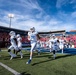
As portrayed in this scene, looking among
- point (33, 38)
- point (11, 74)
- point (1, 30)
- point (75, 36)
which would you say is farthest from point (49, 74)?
point (1, 30)

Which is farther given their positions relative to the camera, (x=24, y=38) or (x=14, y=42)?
(x=24, y=38)

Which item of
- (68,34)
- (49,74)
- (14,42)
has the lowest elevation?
(49,74)

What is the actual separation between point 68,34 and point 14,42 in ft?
49.1

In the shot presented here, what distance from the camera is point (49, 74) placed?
221 inches

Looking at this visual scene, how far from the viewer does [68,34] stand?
78.7ft

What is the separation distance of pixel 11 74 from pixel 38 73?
1.12 metres

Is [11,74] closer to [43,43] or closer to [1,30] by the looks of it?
[43,43]

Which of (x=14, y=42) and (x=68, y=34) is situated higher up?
(x=68, y=34)

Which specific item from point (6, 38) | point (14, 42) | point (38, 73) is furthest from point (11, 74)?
point (6, 38)

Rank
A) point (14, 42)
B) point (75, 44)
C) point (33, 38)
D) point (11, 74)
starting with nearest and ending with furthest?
point (11, 74) → point (33, 38) → point (14, 42) → point (75, 44)

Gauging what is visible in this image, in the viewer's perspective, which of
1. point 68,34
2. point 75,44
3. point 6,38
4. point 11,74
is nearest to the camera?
point 11,74

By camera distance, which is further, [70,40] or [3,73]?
[70,40]

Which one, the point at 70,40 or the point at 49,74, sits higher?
the point at 70,40

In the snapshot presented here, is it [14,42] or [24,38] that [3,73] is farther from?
[24,38]
